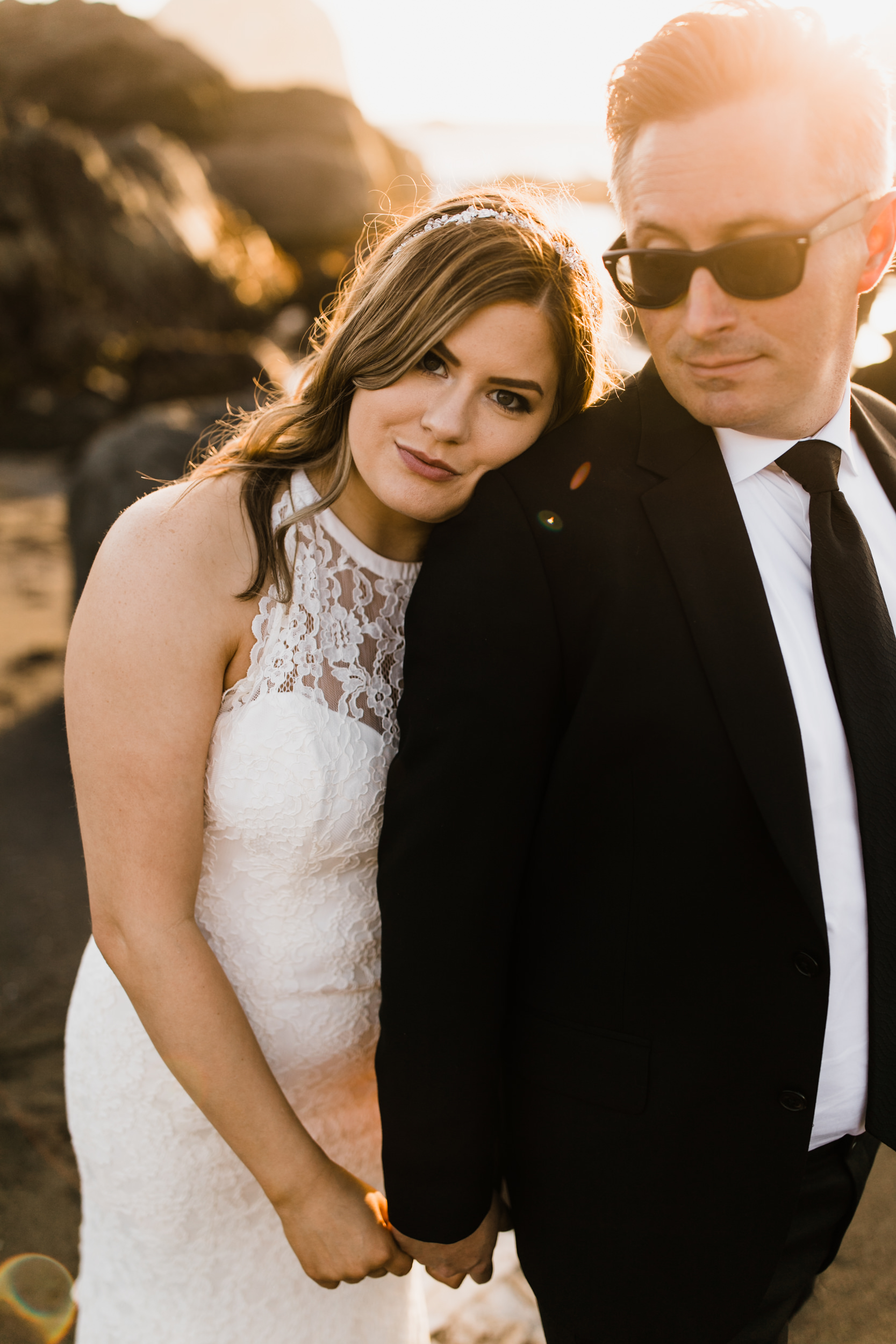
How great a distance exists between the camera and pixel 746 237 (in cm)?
132

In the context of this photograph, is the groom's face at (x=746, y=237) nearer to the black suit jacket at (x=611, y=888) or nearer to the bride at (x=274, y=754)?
the black suit jacket at (x=611, y=888)

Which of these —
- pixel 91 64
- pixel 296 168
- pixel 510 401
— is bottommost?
pixel 510 401

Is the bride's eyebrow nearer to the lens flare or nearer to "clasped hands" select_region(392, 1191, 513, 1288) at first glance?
"clasped hands" select_region(392, 1191, 513, 1288)

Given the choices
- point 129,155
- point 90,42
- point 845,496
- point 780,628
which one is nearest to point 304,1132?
point 780,628

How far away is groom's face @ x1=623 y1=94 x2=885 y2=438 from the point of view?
51.3 inches

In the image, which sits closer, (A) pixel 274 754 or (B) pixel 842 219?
(B) pixel 842 219

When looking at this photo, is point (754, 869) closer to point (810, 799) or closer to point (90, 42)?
point (810, 799)

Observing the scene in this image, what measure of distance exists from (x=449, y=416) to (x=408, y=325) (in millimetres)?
185

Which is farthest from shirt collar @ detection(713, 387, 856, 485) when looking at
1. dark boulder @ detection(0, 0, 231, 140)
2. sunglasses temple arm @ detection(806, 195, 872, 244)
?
dark boulder @ detection(0, 0, 231, 140)

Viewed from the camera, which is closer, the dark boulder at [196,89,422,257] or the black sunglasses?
the black sunglasses

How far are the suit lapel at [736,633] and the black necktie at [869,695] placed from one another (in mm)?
143

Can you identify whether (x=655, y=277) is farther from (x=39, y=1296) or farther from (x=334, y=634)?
(x=39, y=1296)

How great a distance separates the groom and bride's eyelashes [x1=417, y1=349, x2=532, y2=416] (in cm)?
13

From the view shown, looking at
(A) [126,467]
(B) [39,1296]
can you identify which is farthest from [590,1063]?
(A) [126,467]
